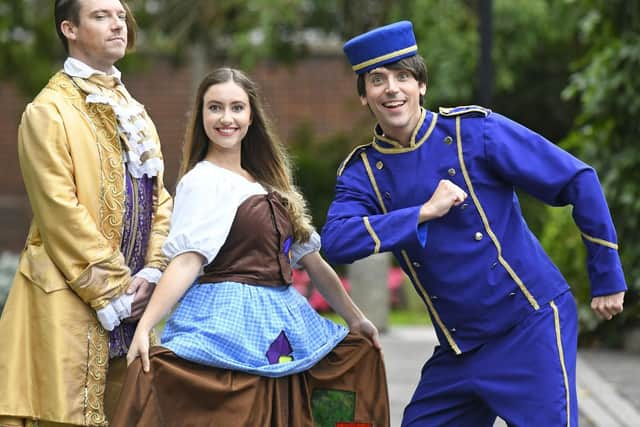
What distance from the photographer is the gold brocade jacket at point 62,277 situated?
160 inches

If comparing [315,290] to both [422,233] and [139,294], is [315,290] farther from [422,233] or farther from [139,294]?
[422,233]

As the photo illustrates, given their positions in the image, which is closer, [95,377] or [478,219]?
[478,219]

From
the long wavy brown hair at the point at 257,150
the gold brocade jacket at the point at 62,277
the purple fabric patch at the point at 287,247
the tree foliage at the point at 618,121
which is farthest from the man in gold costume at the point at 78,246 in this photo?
the tree foliage at the point at 618,121

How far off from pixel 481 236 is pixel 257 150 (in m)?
0.94

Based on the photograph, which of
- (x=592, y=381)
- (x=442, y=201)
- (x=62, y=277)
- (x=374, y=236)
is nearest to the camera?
(x=442, y=201)

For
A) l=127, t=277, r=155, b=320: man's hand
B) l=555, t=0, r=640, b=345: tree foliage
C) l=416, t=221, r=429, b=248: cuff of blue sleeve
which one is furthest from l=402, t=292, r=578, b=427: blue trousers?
l=555, t=0, r=640, b=345: tree foliage

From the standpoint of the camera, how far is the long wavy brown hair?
4.25 metres

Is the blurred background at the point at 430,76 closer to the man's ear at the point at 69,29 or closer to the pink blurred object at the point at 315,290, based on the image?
the pink blurred object at the point at 315,290

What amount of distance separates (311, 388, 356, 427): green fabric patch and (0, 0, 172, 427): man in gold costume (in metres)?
0.70

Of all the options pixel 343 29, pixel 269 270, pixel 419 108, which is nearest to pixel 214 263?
pixel 269 270

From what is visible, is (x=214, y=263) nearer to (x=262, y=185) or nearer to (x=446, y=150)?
(x=262, y=185)

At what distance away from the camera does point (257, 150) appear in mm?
4363

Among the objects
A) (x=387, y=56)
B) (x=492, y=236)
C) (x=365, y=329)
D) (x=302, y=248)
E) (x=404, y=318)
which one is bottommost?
(x=404, y=318)

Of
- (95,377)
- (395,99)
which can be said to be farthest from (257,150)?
(95,377)
